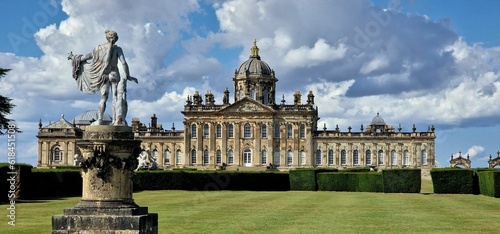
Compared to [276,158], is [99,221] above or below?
below

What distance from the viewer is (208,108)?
295ft

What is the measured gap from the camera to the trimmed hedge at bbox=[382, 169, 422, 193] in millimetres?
44031

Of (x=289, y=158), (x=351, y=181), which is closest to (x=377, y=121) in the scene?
(x=289, y=158)

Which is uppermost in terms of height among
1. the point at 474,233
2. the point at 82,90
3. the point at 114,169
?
the point at 82,90

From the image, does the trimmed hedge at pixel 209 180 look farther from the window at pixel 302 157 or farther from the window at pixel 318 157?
the window at pixel 318 157

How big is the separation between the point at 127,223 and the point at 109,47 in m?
3.44

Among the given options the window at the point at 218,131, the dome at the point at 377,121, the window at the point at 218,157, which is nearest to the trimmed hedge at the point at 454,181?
the window at the point at 218,157

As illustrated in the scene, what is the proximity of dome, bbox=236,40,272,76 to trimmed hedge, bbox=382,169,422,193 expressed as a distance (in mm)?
52337

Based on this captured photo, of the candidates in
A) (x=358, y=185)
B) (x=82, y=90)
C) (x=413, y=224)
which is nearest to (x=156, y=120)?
(x=358, y=185)

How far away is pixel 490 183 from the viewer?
125 feet

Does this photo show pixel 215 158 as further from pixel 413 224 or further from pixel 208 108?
pixel 413 224

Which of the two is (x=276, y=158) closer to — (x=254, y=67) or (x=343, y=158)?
(x=343, y=158)

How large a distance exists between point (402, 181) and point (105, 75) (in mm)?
32751

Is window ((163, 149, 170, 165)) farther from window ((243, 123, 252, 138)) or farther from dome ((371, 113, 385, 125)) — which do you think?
dome ((371, 113, 385, 125))
